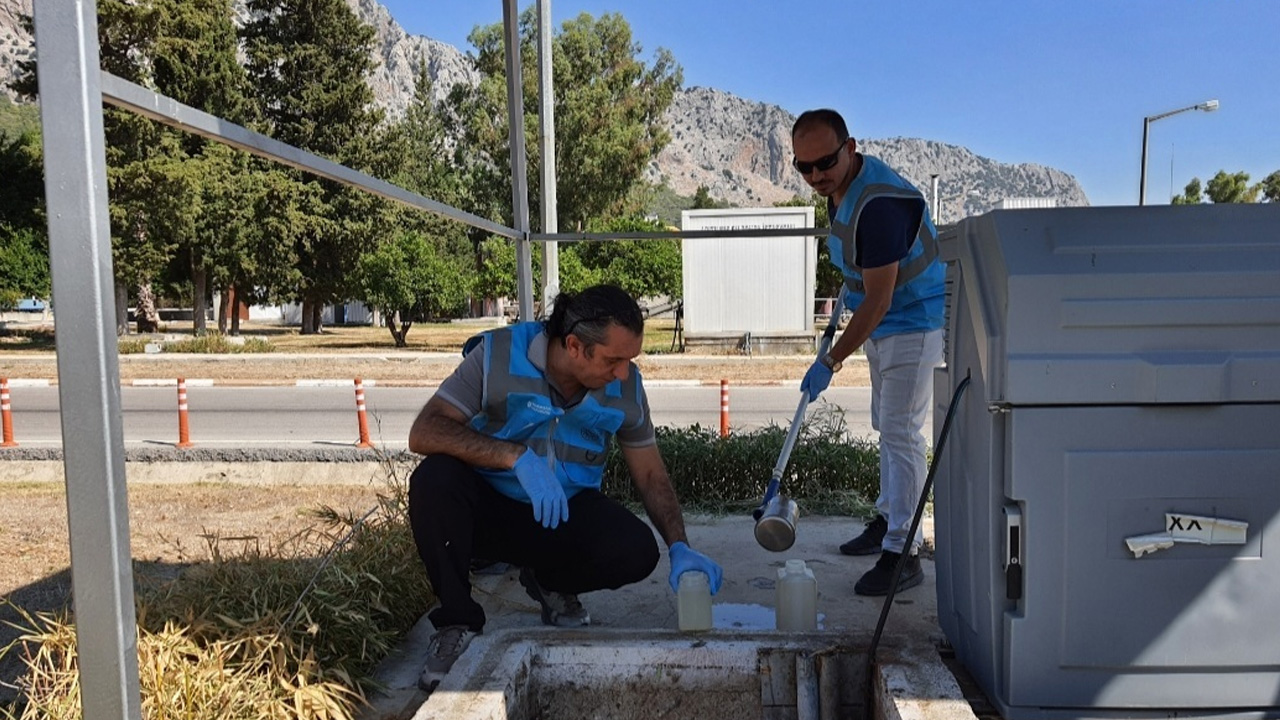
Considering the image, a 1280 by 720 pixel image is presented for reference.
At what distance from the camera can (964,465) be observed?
228 cm

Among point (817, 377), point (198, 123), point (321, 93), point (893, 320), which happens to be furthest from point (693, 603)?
point (321, 93)

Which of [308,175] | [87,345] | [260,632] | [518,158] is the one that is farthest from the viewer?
[308,175]

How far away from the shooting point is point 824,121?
3.11m

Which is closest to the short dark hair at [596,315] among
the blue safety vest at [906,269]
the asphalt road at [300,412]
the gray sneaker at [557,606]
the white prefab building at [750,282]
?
the gray sneaker at [557,606]

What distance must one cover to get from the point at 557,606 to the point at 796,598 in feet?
2.42

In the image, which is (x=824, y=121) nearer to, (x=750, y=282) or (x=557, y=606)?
(x=557, y=606)

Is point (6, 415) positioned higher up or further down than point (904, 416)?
further down

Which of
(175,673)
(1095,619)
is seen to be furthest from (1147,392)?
(175,673)

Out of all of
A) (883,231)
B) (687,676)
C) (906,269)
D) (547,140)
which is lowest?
(687,676)

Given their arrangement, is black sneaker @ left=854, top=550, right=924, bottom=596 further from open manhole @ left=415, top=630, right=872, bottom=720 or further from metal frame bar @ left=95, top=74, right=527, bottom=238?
metal frame bar @ left=95, top=74, right=527, bottom=238

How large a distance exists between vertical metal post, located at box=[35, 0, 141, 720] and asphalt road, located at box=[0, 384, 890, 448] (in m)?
6.91

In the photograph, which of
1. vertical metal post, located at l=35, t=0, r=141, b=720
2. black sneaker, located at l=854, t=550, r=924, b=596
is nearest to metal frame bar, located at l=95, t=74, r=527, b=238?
vertical metal post, located at l=35, t=0, r=141, b=720

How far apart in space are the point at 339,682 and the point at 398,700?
6.4 inches

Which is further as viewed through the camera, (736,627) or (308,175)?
(308,175)
